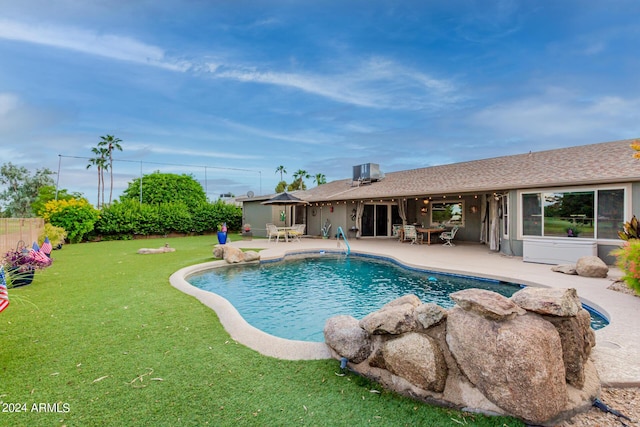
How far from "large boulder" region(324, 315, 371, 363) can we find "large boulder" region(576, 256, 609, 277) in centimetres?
670

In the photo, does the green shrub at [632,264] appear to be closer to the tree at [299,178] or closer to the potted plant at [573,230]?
the potted plant at [573,230]

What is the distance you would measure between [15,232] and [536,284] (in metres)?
13.6

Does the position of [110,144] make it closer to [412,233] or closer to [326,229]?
[326,229]

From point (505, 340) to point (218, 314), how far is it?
3.73m

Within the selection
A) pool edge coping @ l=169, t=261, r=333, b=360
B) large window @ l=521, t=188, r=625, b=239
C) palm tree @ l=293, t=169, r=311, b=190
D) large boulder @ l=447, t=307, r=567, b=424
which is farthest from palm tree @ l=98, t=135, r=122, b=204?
large boulder @ l=447, t=307, r=567, b=424

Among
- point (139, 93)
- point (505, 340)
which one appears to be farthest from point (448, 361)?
point (139, 93)

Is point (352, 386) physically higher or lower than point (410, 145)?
lower

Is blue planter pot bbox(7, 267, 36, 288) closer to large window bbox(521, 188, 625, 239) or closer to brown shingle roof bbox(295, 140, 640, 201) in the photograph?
brown shingle roof bbox(295, 140, 640, 201)

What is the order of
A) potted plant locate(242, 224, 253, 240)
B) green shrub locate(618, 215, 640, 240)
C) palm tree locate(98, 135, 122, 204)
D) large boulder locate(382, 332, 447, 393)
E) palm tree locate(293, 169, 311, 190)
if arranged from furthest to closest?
palm tree locate(293, 169, 311, 190), palm tree locate(98, 135, 122, 204), potted plant locate(242, 224, 253, 240), green shrub locate(618, 215, 640, 240), large boulder locate(382, 332, 447, 393)

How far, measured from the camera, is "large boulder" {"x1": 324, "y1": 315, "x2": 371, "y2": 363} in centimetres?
304

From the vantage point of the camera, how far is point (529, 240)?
9211 millimetres

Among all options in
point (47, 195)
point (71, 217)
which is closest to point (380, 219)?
point (71, 217)

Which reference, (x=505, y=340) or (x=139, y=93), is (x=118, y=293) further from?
(x=139, y=93)

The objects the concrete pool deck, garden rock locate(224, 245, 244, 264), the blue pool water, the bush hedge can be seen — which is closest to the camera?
the concrete pool deck
